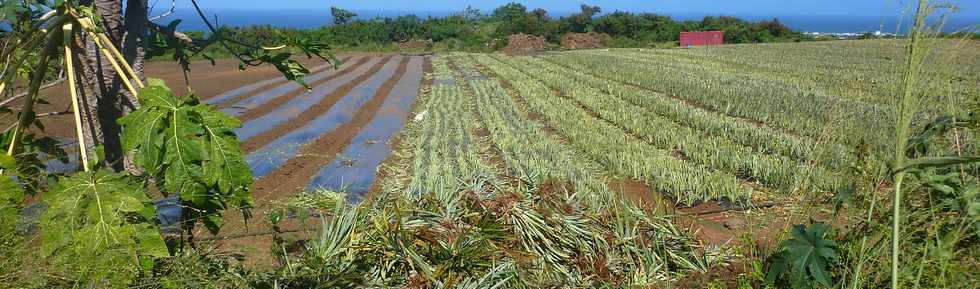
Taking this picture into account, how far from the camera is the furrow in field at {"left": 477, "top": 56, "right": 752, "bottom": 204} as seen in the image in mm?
5891

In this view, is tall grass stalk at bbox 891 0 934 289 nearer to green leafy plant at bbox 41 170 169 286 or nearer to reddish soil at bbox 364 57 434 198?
green leafy plant at bbox 41 170 169 286

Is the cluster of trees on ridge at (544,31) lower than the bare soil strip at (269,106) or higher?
higher

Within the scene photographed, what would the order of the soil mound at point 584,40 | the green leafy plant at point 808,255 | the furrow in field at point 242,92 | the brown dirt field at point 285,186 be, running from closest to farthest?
the green leafy plant at point 808,255 → the brown dirt field at point 285,186 → the furrow in field at point 242,92 → the soil mound at point 584,40

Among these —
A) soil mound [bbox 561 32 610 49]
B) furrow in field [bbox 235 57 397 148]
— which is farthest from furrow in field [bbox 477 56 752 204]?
soil mound [bbox 561 32 610 49]

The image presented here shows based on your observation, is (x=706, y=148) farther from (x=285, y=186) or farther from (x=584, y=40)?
(x=584, y=40)

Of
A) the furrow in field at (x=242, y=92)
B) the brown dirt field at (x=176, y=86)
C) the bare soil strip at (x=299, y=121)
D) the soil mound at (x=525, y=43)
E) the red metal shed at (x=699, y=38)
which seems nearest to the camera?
the bare soil strip at (x=299, y=121)

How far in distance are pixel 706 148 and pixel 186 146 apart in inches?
284

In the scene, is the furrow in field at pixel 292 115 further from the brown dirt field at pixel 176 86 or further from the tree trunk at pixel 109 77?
the tree trunk at pixel 109 77

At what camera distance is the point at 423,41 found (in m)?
42.9

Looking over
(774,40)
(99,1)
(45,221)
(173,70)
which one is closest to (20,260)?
(45,221)

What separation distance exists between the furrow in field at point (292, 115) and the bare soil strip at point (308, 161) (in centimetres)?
65

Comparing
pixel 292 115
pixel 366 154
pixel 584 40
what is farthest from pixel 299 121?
pixel 584 40

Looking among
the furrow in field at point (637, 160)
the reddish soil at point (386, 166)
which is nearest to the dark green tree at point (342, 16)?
the reddish soil at point (386, 166)

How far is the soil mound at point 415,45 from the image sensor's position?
41.3 metres
